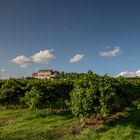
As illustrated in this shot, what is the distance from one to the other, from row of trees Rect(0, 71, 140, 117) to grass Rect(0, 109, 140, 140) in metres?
0.81

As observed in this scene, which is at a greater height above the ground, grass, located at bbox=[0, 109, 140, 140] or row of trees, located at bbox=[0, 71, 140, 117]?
row of trees, located at bbox=[0, 71, 140, 117]

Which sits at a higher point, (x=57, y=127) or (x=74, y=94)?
(x=74, y=94)

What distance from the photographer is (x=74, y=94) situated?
17453mm

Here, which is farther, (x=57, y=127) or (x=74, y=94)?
(x=74, y=94)

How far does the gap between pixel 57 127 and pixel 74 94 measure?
83.1 inches

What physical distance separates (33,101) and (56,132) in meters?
6.14

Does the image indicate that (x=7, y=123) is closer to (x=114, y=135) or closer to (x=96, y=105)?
(x=96, y=105)

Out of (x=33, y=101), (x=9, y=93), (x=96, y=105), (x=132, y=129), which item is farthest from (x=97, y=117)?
(x=9, y=93)

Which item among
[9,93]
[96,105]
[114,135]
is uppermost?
[9,93]

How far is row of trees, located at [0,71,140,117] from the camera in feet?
55.3

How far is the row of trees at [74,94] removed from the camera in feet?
55.3

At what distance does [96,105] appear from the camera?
1703cm

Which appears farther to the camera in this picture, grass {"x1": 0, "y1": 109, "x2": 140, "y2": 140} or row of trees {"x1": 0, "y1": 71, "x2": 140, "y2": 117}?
row of trees {"x1": 0, "y1": 71, "x2": 140, "y2": 117}

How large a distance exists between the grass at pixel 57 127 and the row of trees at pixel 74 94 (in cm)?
81
